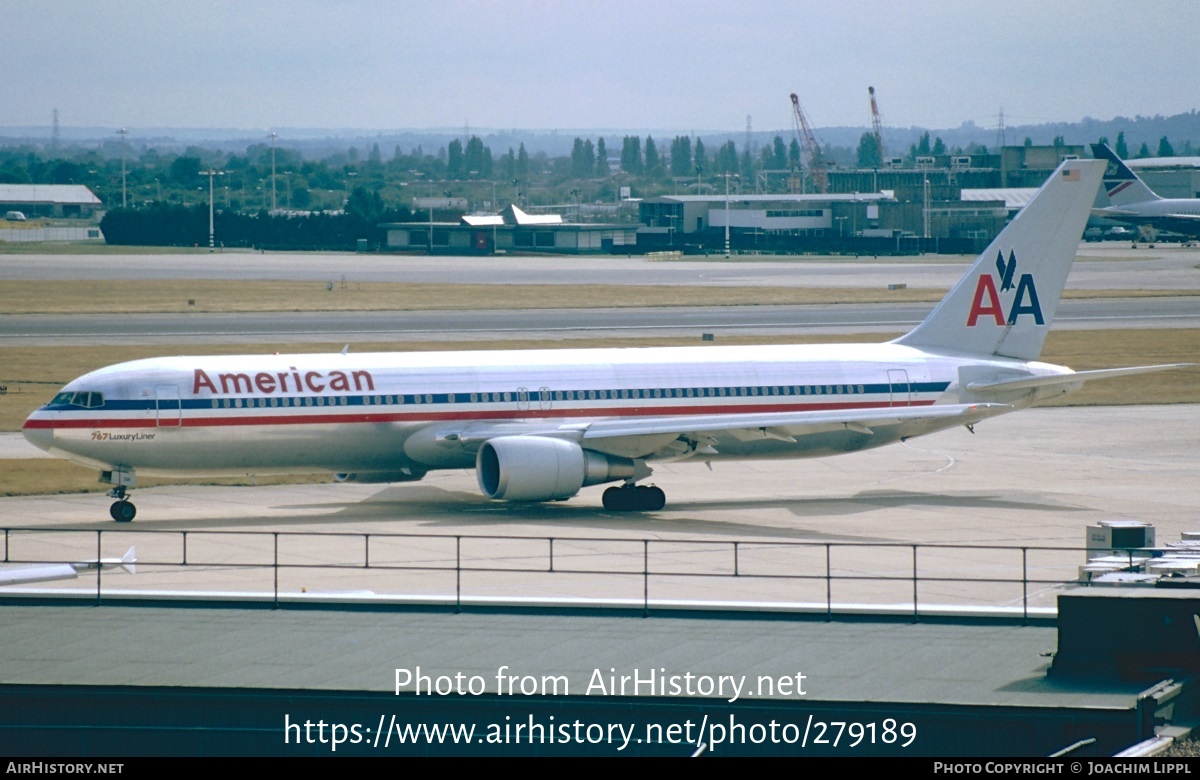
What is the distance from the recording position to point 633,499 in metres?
47.7

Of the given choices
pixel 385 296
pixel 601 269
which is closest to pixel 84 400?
pixel 385 296

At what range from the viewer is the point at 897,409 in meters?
49.7

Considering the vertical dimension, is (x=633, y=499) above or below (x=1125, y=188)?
below

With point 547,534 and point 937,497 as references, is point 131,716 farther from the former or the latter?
point 937,497

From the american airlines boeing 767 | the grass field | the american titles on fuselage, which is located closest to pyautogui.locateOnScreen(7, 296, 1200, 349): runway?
the grass field

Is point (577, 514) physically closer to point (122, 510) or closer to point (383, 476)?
point (383, 476)

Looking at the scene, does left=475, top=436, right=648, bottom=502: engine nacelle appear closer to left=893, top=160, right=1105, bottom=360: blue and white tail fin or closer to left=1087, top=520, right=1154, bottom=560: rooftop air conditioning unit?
left=893, top=160, right=1105, bottom=360: blue and white tail fin

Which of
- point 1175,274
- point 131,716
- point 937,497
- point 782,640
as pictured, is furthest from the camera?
point 1175,274

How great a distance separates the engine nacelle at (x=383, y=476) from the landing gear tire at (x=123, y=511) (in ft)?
20.7

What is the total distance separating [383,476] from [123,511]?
24.8 feet

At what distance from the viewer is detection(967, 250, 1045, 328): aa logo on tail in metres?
53.7

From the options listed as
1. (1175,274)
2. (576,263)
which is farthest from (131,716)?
(576,263)

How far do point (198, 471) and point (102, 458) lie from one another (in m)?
2.52

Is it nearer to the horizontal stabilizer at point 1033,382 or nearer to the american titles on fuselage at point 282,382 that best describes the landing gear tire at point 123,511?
the american titles on fuselage at point 282,382
